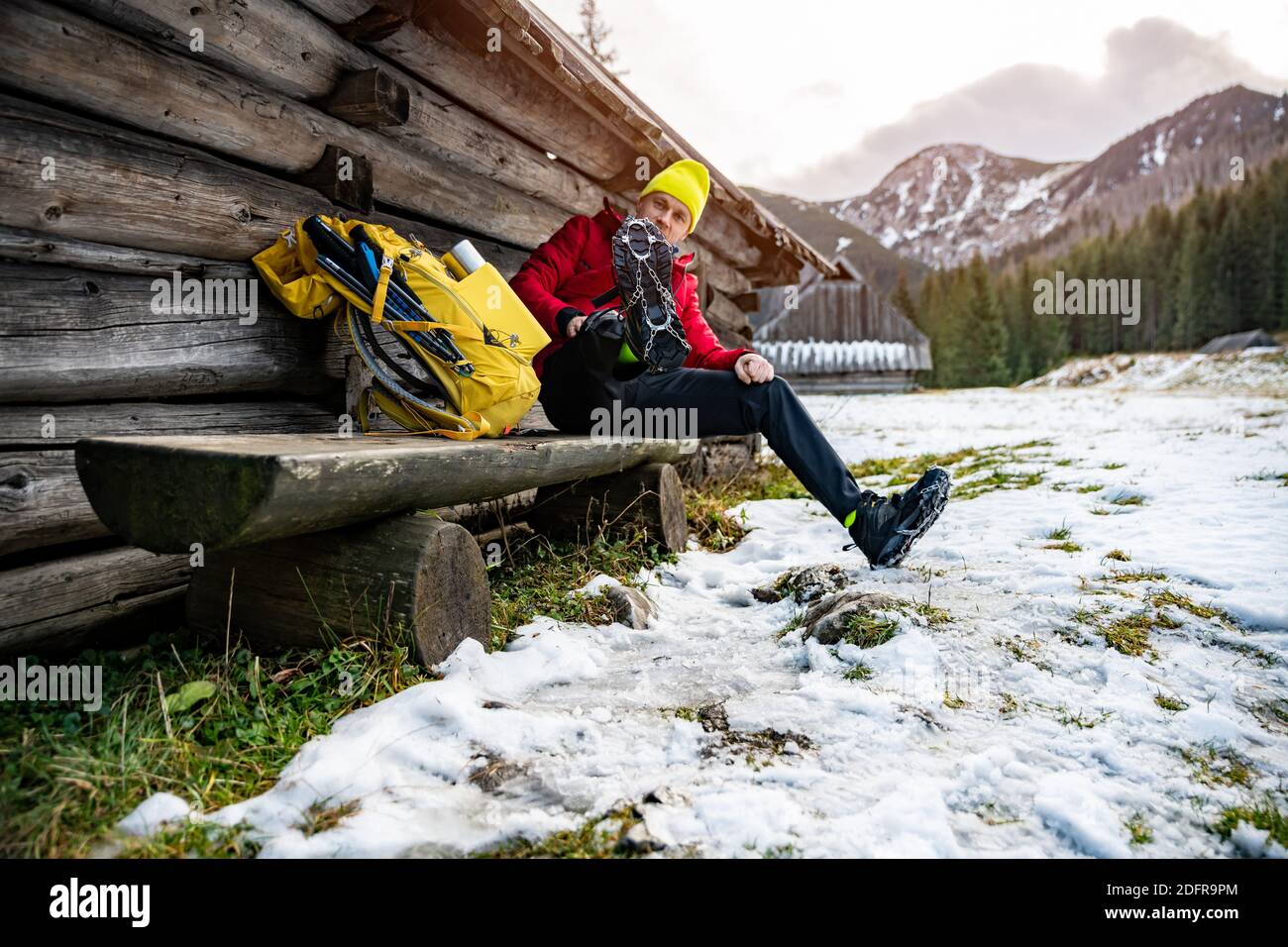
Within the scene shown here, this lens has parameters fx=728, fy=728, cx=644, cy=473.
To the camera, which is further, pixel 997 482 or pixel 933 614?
pixel 997 482

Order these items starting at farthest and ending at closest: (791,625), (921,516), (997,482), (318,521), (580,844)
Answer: (997,482)
(921,516)
(791,625)
(318,521)
(580,844)

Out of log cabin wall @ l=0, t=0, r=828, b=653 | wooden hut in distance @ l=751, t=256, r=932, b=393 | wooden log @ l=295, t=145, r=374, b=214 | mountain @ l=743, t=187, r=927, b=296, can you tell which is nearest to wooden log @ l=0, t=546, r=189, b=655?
log cabin wall @ l=0, t=0, r=828, b=653

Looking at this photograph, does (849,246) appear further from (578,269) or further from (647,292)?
(647,292)

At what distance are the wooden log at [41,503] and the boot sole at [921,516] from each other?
3077 mm

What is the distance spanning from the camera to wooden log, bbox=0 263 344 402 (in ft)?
7.13

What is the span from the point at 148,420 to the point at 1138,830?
3113 mm

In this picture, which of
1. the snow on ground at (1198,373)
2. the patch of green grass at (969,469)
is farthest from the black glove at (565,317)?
the snow on ground at (1198,373)

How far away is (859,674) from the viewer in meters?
2.29

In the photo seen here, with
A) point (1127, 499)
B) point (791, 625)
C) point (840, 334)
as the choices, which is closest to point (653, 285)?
point (791, 625)

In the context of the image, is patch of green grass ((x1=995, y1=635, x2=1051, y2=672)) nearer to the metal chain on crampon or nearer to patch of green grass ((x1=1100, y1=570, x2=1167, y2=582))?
patch of green grass ((x1=1100, y1=570, x2=1167, y2=582))

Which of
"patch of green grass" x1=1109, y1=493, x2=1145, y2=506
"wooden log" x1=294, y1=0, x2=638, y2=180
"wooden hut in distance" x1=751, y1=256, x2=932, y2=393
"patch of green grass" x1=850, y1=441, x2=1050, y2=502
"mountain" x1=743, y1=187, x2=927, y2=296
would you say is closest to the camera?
"wooden log" x1=294, y1=0, x2=638, y2=180

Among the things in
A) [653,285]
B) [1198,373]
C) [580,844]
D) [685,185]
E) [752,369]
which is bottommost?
[580,844]

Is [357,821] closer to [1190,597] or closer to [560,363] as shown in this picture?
[560,363]

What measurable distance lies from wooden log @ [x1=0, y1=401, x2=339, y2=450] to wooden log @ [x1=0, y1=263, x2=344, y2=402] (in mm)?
48
